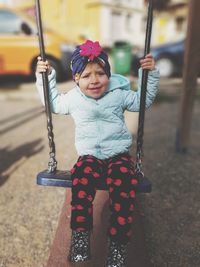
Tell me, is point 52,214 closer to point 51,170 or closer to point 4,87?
point 51,170

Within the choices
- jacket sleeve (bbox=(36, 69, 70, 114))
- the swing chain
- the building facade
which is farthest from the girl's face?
the building facade

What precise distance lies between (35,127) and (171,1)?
2774 cm

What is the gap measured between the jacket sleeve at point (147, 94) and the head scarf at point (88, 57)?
0.72ft

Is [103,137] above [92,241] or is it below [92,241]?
above

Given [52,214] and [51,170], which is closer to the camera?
[51,170]

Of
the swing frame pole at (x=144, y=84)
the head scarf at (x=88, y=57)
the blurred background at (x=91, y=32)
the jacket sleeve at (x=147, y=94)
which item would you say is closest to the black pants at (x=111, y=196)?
the swing frame pole at (x=144, y=84)

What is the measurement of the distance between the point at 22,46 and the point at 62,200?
263 inches

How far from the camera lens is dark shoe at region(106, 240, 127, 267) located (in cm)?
215

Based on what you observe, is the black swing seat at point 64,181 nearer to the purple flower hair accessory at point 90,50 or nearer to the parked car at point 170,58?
the purple flower hair accessory at point 90,50

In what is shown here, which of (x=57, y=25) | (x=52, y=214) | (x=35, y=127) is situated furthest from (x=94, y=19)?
(x=52, y=214)

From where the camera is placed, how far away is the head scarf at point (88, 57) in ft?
7.38

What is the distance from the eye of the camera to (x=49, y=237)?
8.90 feet

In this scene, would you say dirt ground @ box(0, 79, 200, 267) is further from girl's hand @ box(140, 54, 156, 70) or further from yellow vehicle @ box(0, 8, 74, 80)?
yellow vehicle @ box(0, 8, 74, 80)

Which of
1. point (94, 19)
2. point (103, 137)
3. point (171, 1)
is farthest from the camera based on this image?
point (171, 1)
